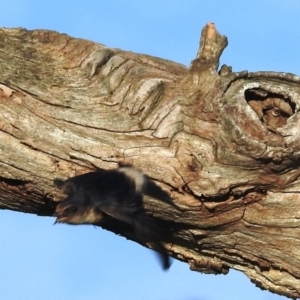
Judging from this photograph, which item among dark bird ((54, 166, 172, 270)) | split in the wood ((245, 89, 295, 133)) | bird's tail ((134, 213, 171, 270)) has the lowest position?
bird's tail ((134, 213, 171, 270))

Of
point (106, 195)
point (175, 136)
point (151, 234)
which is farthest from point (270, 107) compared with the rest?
point (151, 234)

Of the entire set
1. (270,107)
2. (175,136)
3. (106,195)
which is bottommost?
(106,195)

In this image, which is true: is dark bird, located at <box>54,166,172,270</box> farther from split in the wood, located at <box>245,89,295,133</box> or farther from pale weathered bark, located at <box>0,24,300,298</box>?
split in the wood, located at <box>245,89,295,133</box>

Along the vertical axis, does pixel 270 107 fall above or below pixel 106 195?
above

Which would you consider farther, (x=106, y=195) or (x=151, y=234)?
(x=151, y=234)

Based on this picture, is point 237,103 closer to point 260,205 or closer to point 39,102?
point 260,205

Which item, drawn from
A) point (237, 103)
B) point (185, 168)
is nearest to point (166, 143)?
point (185, 168)

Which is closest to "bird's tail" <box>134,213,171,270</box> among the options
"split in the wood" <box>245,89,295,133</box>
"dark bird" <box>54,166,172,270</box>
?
"dark bird" <box>54,166,172,270</box>

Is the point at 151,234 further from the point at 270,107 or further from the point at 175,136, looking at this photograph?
the point at 270,107

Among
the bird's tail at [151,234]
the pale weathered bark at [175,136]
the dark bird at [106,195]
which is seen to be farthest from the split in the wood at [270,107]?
the bird's tail at [151,234]
